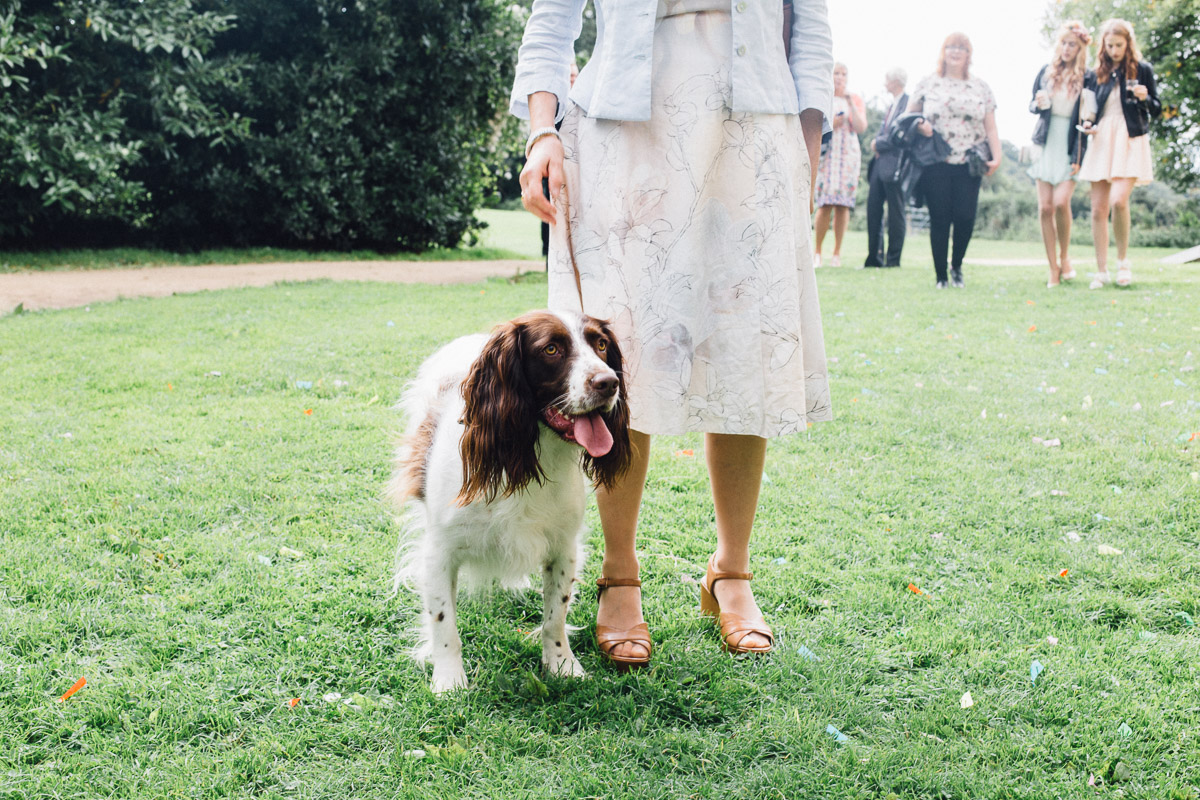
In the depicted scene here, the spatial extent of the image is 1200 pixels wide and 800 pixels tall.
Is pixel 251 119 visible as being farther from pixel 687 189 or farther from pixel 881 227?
pixel 687 189

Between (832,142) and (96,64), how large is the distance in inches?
361

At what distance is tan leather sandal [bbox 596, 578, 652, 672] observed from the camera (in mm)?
2406

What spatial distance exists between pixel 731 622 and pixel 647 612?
0.97ft

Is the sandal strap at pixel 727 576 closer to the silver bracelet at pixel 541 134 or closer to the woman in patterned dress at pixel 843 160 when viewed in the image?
the silver bracelet at pixel 541 134

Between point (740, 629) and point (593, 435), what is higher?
point (593, 435)

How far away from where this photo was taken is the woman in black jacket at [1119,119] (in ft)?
28.5

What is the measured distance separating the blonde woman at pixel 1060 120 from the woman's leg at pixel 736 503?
817 centimetres

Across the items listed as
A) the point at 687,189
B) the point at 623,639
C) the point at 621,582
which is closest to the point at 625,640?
the point at 623,639

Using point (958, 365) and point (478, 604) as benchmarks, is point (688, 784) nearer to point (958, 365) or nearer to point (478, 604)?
point (478, 604)

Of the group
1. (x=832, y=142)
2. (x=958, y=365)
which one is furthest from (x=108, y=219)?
(x=958, y=365)

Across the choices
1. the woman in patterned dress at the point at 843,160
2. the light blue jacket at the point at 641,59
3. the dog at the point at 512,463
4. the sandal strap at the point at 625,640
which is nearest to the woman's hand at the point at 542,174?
the light blue jacket at the point at 641,59

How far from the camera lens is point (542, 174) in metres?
2.22

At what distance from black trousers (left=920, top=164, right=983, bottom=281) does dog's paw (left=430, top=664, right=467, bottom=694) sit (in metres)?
8.81

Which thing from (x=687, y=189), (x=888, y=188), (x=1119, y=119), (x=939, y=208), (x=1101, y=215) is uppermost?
(x=1119, y=119)
